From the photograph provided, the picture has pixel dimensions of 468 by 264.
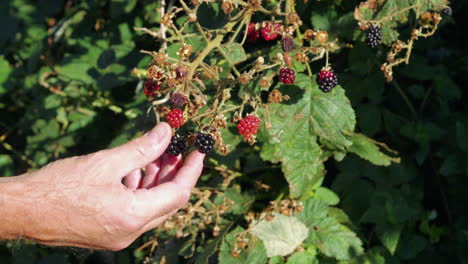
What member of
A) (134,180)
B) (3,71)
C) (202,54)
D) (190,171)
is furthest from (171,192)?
(3,71)

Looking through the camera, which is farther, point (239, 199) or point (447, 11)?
point (239, 199)

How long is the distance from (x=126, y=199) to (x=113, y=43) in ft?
5.01

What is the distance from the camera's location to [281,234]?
2328mm

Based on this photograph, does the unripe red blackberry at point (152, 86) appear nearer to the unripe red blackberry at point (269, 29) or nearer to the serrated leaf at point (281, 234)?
the unripe red blackberry at point (269, 29)

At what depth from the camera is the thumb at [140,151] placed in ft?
5.65

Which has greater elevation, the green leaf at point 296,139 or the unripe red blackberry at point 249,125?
the unripe red blackberry at point 249,125

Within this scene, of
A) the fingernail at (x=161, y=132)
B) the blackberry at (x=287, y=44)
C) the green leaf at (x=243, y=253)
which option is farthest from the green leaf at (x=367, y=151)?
the fingernail at (x=161, y=132)

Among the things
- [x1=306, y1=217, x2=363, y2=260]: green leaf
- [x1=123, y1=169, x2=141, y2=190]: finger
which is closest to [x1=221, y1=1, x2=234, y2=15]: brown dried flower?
[x1=123, y1=169, x2=141, y2=190]: finger

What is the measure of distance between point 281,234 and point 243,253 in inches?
7.5

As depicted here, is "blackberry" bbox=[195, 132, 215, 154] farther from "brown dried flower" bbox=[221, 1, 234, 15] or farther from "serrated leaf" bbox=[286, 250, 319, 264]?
"serrated leaf" bbox=[286, 250, 319, 264]

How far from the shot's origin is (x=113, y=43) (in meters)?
3.02

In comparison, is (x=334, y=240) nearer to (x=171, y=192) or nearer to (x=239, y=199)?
(x=239, y=199)

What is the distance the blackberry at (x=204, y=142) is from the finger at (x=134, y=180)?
0.50 meters

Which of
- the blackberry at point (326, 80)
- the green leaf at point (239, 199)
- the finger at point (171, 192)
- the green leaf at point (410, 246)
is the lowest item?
the green leaf at point (410, 246)
